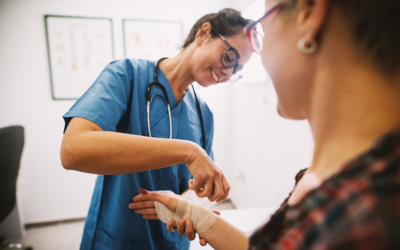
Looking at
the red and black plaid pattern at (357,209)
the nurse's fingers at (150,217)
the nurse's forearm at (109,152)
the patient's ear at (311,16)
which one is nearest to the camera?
the red and black plaid pattern at (357,209)

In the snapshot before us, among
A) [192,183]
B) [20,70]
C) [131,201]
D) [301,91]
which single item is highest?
[20,70]

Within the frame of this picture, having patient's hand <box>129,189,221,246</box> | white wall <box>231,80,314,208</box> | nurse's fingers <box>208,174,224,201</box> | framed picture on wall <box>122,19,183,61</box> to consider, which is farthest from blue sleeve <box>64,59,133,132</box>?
framed picture on wall <box>122,19,183,61</box>

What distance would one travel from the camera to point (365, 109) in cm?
29

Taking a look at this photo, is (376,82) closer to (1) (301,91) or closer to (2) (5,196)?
(1) (301,91)

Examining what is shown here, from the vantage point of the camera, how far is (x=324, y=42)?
0.31 m

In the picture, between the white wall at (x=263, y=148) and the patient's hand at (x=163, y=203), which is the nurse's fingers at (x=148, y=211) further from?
the white wall at (x=263, y=148)

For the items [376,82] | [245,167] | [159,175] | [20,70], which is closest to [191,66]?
[159,175]

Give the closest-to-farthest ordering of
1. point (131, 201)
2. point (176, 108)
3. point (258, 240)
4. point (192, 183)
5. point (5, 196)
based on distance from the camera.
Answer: point (258, 240)
point (192, 183)
point (131, 201)
point (176, 108)
point (5, 196)

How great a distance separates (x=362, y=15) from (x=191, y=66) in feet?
2.40

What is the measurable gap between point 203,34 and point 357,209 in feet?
2.96

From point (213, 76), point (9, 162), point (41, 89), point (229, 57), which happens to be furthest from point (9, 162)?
point (229, 57)

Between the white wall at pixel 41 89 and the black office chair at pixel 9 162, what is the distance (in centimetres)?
76

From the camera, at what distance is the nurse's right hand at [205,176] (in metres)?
0.62

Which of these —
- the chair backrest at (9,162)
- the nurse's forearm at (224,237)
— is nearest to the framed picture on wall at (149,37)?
the chair backrest at (9,162)
